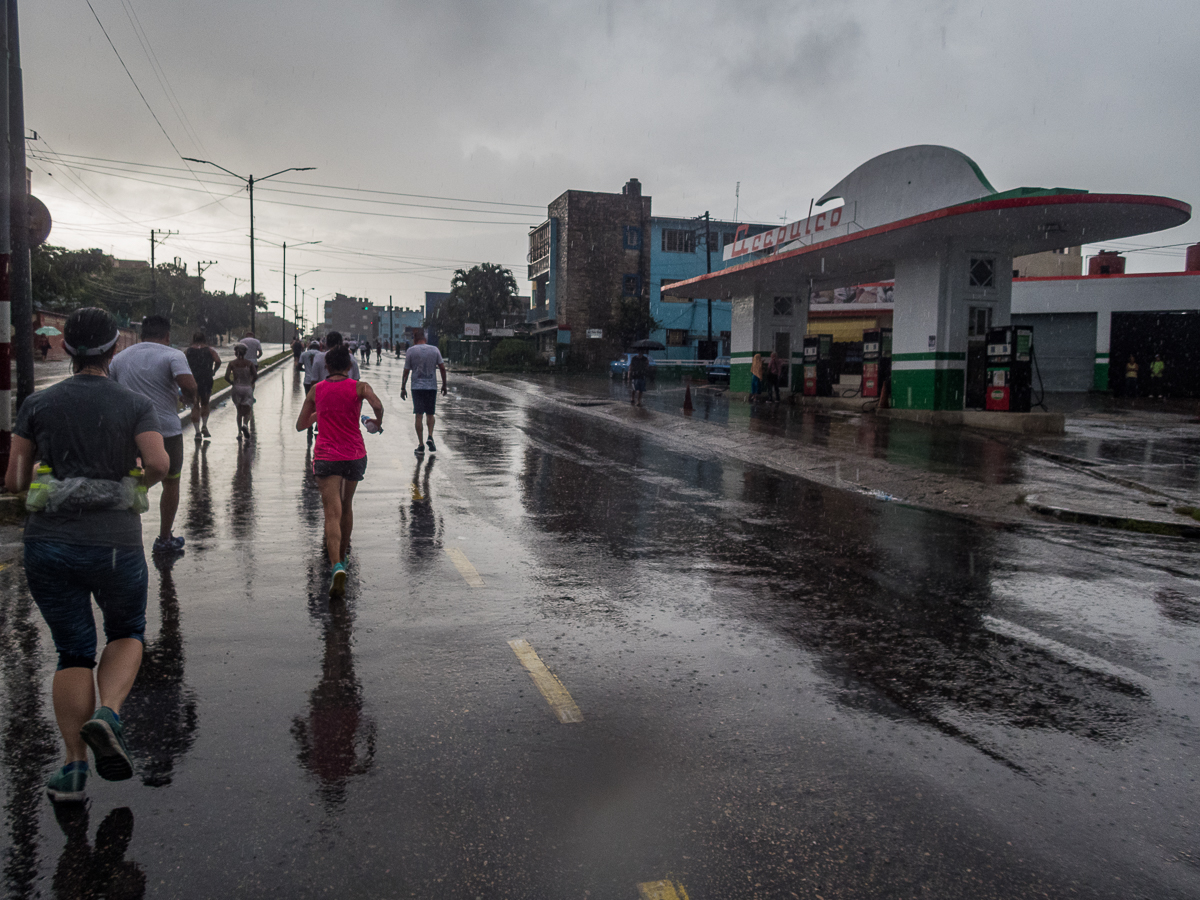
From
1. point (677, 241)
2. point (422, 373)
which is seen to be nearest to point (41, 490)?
point (422, 373)

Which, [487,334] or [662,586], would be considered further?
[487,334]

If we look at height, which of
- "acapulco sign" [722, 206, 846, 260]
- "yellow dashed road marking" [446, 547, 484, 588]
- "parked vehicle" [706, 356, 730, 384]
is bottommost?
"yellow dashed road marking" [446, 547, 484, 588]

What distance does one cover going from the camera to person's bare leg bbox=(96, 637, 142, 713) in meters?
3.63

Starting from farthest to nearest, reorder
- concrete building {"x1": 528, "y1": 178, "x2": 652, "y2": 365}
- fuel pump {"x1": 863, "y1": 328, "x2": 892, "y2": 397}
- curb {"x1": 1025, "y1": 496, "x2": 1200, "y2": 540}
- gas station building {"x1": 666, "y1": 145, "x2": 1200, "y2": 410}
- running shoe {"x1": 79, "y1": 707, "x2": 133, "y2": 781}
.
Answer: concrete building {"x1": 528, "y1": 178, "x2": 652, "y2": 365}, fuel pump {"x1": 863, "y1": 328, "x2": 892, "y2": 397}, gas station building {"x1": 666, "y1": 145, "x2": 1200, "y2": 410}, curb {"x1": 1025, "y1": 496, "x2": 1200, "y2": 540}, running shoe {"x1": 79, "y1": 707, "x2": 133, "y2": 781}

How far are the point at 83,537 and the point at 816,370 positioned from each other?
26186 mm

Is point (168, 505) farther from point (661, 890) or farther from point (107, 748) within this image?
point (661, 890)

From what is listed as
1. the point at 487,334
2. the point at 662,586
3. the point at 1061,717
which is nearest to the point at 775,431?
the point at 662,586

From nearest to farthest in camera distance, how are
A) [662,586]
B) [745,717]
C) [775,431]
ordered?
[745,717] < [662,586] < [775,431]

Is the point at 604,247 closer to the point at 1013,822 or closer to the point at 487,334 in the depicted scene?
the point at 487,334

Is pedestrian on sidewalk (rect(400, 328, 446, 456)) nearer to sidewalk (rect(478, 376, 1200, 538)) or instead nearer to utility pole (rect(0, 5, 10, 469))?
sidewalk (rect(478, 376, 1200, 538))

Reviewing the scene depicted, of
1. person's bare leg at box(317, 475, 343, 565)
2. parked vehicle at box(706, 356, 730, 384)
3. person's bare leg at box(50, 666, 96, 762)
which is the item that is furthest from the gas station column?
parked vehicle at box(706, 356, 730, 384)

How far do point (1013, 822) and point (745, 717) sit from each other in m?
1.26

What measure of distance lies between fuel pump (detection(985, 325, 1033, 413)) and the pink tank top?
16909 mm

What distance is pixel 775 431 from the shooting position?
19.7 m
